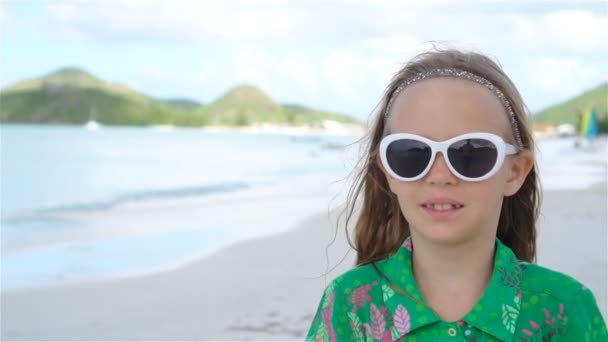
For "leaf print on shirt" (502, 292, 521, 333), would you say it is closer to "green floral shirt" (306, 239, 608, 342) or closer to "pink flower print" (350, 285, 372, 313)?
"green floral shirt" (306, 239, 608, 342)

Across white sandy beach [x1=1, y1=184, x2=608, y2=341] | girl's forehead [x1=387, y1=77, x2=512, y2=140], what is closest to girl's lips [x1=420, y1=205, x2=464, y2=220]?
girl's forehead [x1=387, y1=77, x2=512, y2=140]

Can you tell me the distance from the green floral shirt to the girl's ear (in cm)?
14

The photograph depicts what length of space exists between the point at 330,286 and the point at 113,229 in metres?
9.99

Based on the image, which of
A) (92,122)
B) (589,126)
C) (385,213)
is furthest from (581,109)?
(92,122)

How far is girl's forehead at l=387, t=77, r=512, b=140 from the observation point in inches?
64.5

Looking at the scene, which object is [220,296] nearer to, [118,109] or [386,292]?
[386,292]

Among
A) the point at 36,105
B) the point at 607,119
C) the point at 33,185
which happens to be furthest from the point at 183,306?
the point at 36,105

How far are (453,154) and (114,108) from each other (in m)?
142

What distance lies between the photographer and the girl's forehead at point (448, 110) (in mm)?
1639

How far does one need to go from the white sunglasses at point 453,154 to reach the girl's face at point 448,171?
0.06ft

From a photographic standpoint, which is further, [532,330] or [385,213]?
[385,213]

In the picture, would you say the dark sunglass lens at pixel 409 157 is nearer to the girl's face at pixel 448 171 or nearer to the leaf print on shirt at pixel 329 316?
the girl's face at pixel 448 171

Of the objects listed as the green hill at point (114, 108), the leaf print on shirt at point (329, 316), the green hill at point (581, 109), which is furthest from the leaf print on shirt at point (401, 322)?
the green hill at point (114, 108)

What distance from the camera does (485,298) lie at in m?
1.63
